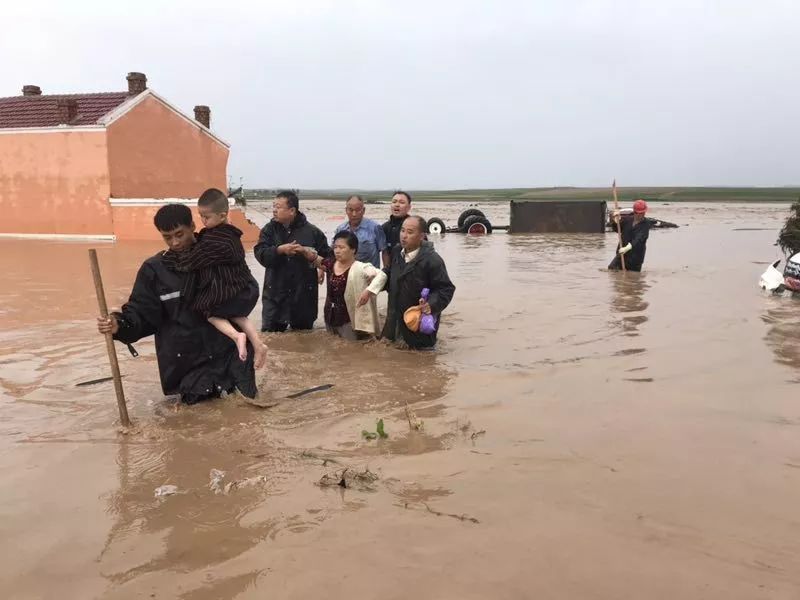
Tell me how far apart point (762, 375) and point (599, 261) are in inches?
412

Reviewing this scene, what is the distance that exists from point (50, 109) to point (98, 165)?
3.72 m

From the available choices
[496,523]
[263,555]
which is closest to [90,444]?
[263,555]

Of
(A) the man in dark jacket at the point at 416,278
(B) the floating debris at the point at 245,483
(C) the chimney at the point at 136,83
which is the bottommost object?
(B) the floating debris at the point at 245,483

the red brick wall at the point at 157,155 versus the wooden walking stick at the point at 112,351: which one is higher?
the red brick wall at the point at 157,155

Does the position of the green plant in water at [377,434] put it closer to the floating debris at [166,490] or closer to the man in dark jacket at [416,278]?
the floating debris at [166,490]

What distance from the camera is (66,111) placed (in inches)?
762

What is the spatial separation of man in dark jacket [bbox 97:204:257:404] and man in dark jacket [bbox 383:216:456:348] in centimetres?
222

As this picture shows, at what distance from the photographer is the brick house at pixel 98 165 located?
18.7 m

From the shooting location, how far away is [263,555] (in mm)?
2742

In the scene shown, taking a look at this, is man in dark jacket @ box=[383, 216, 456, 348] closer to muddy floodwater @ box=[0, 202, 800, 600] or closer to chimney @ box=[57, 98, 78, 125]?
muddy floodwater @ box=[0, 202, 800, 600]

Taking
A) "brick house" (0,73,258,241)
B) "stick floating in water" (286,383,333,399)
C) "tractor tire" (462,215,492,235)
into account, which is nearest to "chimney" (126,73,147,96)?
"brick house" (0,73,258,241)

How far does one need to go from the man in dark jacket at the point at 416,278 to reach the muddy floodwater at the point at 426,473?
0.80 feet

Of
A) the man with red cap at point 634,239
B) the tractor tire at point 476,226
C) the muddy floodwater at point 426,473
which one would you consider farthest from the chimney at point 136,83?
the muddy floodwater at point 426,473

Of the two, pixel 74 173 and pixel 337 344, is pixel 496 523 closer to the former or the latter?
pixel 337 344
